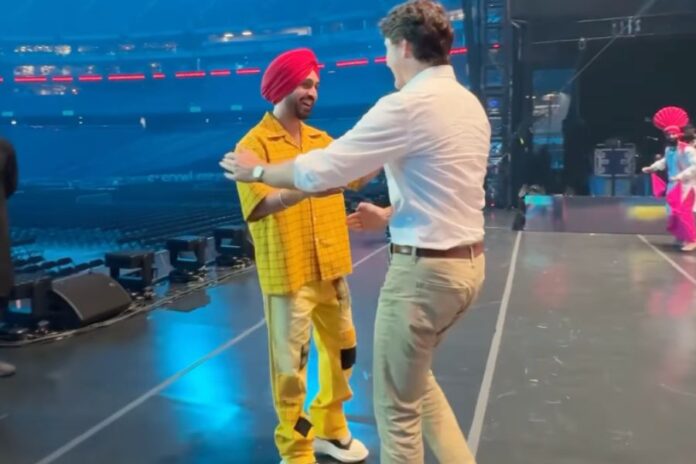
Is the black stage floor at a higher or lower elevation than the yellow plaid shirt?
lower

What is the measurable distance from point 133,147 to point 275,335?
26601mm

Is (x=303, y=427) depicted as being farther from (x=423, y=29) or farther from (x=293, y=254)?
(x=423, y=29)

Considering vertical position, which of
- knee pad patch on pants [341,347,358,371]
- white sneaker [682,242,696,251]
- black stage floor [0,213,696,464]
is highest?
knee pad patch on pants [341,347,358,371]

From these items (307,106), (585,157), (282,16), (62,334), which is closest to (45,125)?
(282,16)

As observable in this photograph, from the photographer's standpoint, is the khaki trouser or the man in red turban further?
the man in red turban

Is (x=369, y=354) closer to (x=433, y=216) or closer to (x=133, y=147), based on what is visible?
(x=433, y=216)

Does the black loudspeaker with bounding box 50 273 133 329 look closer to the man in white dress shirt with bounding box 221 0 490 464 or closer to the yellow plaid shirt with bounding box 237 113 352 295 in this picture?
the yellow plaid shirt with bounding box 237 113 352 295

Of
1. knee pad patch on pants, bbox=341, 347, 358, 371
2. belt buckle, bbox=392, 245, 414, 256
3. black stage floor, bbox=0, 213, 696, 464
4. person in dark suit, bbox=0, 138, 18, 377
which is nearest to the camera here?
belt buckle, bbox=392, 245, 414, 256

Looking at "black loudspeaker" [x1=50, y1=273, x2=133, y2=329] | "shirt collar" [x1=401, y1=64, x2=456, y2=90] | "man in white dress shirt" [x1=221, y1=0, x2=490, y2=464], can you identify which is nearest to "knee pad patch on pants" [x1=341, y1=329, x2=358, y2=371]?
"man in white dress shirt" [x1=221, y1=0, x2=490, y2=464]

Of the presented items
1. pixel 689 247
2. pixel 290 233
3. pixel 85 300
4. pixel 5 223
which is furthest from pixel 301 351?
pixel 689 247

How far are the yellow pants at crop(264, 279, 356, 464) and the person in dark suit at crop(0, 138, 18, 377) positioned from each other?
166 centimetres

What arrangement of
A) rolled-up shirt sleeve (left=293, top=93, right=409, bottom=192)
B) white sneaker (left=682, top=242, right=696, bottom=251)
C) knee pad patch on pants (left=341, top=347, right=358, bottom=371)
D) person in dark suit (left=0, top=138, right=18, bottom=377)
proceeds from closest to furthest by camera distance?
1. rolled-up shirt sleeve (left=293, top=93, right=409, bottom=192)
2. knee pad patch on pants (left=341, top=347, right=358, bottom=371)
3. person in dark suit (left=0, top=138, right=18, bottom=377)
4. white sneaker (left=682, top=242, right=696, bottom=251)

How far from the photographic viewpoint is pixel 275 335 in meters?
2.29

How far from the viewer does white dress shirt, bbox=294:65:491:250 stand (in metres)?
1.64
